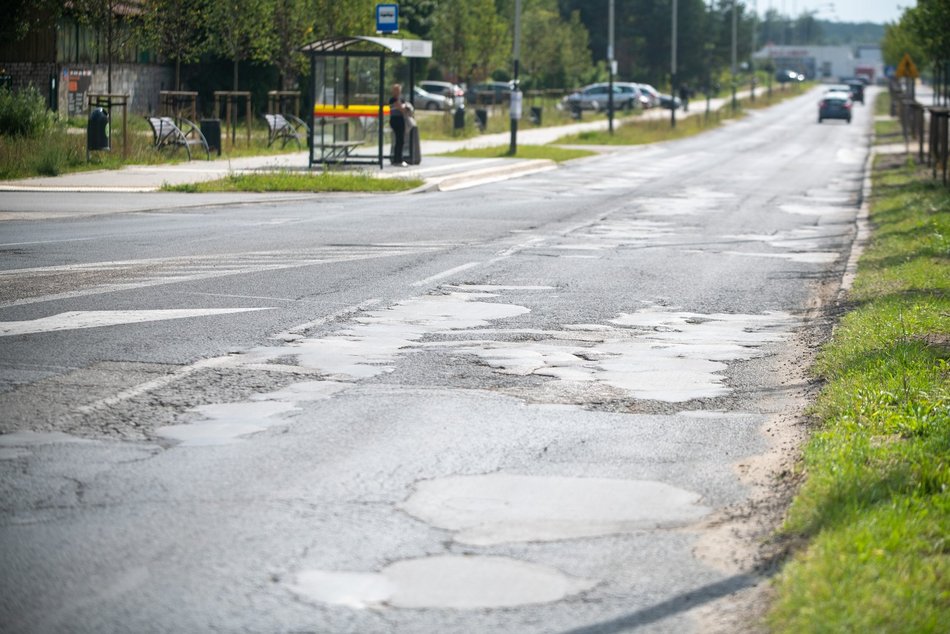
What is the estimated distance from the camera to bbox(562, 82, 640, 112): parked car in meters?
83.2

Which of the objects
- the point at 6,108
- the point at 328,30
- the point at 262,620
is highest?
the point at 328,30

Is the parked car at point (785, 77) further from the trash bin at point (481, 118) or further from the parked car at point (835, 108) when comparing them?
the trash bin at point (481, 118)

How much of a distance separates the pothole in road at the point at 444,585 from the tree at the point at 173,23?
38.1m

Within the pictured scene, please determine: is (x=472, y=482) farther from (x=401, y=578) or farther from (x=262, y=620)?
(x=262, y=620)

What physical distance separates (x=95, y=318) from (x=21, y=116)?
20.3 metres

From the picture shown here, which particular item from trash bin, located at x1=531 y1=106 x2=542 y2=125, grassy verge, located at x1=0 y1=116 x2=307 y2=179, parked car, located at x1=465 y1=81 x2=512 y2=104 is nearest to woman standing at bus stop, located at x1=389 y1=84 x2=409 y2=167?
grassy verge, located at x1=0 y1=116 x2=307 y2=179

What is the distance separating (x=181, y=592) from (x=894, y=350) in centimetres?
591

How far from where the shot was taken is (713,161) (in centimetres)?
4144

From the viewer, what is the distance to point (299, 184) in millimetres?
25984

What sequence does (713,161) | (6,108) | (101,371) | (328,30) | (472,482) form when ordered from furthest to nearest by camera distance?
1. (328,30)
2. (713,161)
3. (6,108)
4. (101,371)
5. (472,482)

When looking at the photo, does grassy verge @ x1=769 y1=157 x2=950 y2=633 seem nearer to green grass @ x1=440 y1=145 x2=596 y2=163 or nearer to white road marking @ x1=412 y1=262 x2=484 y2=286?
white road marking @ x1=412 y1=262 x2=484 y2=286

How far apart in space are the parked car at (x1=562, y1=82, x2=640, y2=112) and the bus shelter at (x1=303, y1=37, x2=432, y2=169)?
4960 cm

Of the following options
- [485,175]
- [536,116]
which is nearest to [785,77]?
[536,116]

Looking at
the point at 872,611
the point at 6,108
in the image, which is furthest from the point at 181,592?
the point at 6,108
